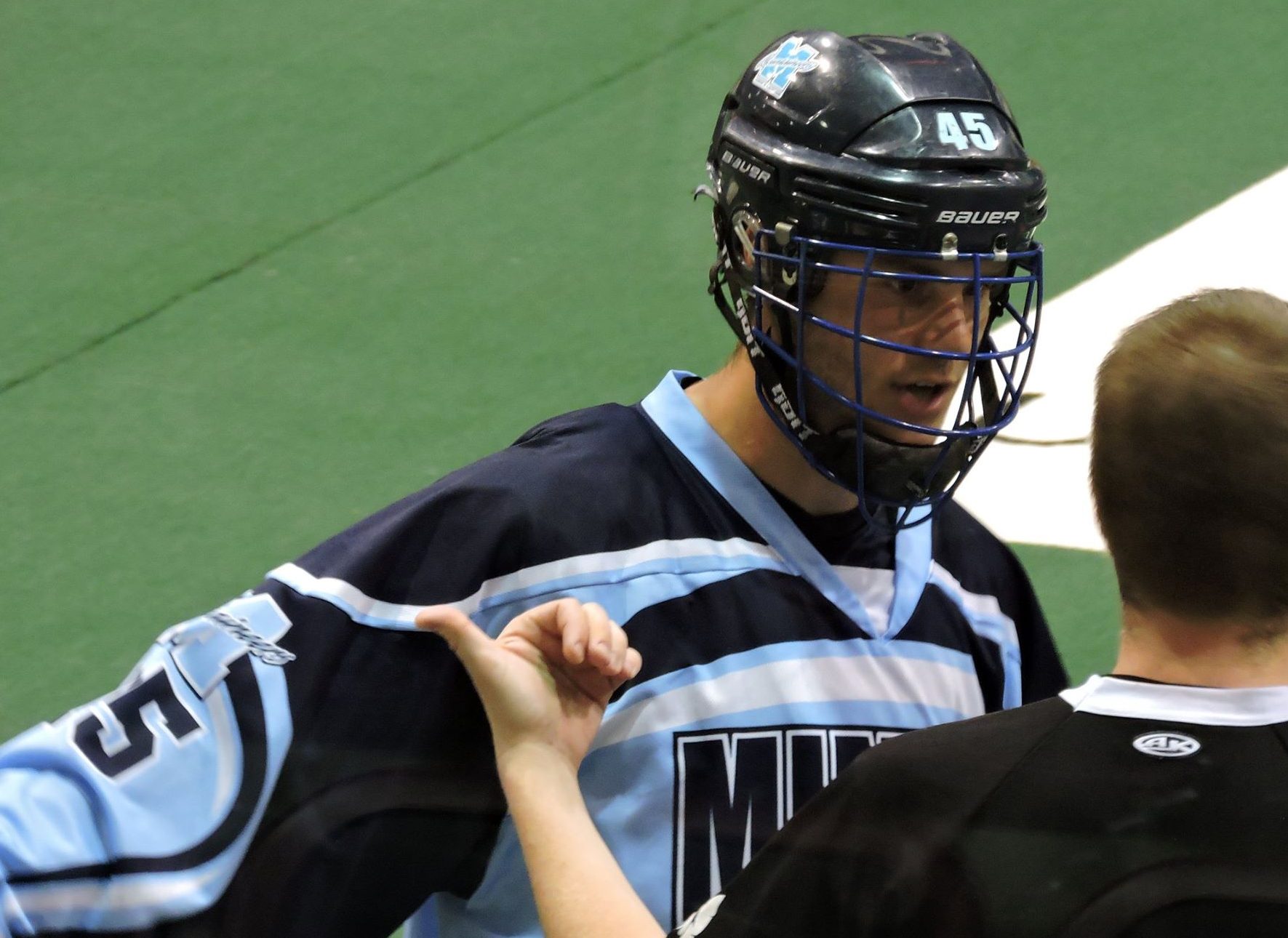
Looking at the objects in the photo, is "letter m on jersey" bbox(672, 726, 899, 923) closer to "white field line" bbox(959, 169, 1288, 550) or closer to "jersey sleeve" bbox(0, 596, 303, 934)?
"jersey sleeve" bbox(0, 596, 303, 934)

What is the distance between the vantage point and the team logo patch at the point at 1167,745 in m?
1.30

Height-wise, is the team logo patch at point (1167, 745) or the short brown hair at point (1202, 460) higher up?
the short brown hair at point (1202, 460)

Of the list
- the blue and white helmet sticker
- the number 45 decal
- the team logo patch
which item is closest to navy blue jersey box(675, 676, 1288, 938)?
the team logo patch

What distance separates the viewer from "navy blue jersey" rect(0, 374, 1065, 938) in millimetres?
1743

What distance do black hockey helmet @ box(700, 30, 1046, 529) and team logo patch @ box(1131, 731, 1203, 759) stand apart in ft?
2.19

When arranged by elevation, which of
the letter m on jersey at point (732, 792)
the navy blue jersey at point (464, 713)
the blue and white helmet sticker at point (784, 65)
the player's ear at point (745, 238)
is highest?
the blue and white helmet sticker at point (784, 65)

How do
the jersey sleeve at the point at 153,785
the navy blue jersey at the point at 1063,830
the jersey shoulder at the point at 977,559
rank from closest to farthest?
the navy blue jersey at the point at 1063,830, the jersey sleeve at the point at 153,785, the jersey shoulder at the point at 977,559

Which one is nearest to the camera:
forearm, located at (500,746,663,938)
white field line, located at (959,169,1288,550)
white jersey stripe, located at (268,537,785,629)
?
forearm, located at (500,746,663,938)

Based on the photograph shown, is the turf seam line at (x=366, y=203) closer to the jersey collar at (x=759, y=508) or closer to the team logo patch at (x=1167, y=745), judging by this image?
the jersey collar at (x=759, y=508)

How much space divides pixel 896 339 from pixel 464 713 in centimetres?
64

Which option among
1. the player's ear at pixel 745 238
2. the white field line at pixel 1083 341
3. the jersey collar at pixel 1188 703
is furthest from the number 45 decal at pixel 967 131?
the white field line at pixel 1083 341

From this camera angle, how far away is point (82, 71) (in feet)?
19.2

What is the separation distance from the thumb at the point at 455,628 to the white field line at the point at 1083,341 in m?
2.45

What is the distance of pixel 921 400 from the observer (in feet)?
6.67
